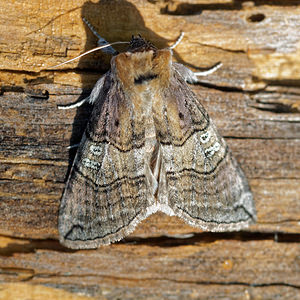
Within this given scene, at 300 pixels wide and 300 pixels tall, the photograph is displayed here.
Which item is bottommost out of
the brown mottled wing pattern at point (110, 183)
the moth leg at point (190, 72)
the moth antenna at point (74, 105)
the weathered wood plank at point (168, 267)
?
the weathered wood plank at point (168, 267)

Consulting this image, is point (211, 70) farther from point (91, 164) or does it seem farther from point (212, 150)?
point (91, 164)

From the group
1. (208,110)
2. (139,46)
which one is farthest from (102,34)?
(208,110)

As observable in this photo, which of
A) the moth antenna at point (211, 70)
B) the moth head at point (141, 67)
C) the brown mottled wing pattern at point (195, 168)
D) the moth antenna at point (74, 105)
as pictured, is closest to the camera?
the moth head at point (141, 67)

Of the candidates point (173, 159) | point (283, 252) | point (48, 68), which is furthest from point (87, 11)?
point (283, 252)

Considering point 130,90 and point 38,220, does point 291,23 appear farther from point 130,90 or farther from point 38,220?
point 38,220

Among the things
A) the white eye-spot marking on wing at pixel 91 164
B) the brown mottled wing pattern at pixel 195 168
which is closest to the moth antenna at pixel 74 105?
the white eye-spot marking on wing at pixel 91 164

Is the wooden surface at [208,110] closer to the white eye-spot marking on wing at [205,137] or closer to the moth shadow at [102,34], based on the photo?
the moth shadow at [102,34]
